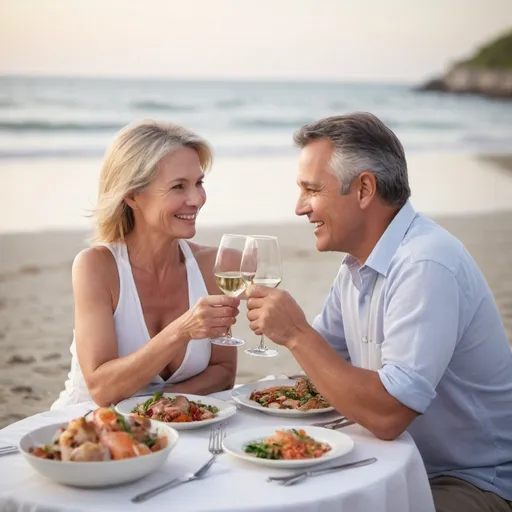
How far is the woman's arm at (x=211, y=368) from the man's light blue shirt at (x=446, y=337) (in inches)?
23.6

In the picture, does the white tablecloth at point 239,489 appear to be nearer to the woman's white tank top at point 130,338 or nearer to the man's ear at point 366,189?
the man's ear at point 366,189

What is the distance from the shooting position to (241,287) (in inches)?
112

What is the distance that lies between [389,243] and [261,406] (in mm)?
653

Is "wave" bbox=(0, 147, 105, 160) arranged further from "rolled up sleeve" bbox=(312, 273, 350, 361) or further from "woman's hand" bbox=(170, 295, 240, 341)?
"woman's hand" bbox=(170, 295, 240, 341)

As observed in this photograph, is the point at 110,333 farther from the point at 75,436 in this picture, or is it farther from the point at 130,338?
the point at 75,436

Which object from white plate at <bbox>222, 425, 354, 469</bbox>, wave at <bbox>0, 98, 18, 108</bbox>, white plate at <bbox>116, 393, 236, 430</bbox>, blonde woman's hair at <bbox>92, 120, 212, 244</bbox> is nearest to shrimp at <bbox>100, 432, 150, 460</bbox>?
white plate at <bbox>222, 425, 354, 469</bbox>

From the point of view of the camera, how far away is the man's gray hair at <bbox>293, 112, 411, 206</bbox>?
2.96 meters

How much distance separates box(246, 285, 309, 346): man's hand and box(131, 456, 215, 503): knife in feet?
1.56

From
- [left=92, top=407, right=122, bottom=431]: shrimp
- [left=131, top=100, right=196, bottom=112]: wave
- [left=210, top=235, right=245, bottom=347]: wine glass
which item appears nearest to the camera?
[left=92, top=407, right=122, bottom=431]: shrimp

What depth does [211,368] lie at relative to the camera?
11.5 ft

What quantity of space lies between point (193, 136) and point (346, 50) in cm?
2728

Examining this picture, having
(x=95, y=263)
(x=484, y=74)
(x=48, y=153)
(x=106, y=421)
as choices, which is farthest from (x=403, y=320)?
(x=484, y=74)

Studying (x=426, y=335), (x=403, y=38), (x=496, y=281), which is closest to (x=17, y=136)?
(x=496, y=281)

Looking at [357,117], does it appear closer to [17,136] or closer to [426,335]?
[426,335]
